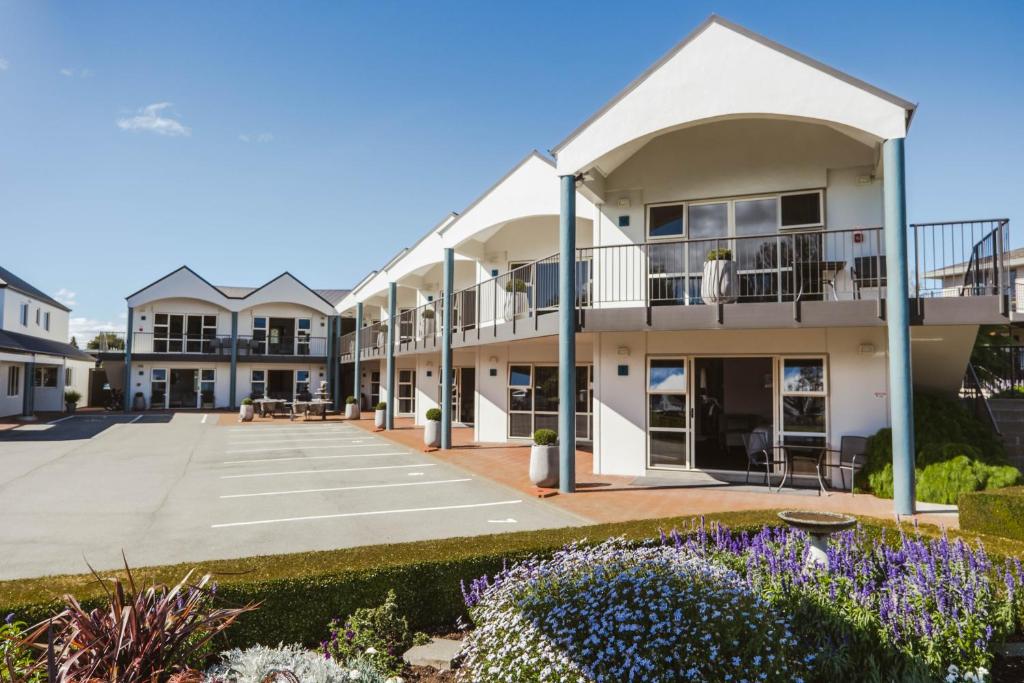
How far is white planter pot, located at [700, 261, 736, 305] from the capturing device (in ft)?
31.6

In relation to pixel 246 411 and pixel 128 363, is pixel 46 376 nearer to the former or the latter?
pixel 128 363

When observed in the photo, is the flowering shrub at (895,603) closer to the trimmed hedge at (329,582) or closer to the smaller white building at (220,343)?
the trimmed hedge at (329,582)

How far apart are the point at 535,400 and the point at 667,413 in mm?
5697

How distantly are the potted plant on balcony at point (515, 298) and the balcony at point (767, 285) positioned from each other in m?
0.06

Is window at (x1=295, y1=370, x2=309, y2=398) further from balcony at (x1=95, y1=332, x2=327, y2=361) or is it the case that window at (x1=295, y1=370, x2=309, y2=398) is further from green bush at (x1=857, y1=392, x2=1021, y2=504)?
green bush at (x1=857, y1=392, x2=1021, y2=504)

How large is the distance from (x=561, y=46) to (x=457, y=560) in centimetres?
884

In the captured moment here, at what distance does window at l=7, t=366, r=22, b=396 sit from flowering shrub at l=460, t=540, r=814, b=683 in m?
33.9

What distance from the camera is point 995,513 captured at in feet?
21.1

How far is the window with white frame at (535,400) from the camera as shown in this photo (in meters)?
16.3

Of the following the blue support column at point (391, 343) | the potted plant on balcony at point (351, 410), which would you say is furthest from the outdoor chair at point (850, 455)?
the potted plant on balcony at point (351, 410)

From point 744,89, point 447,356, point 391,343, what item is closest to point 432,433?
point 447,356

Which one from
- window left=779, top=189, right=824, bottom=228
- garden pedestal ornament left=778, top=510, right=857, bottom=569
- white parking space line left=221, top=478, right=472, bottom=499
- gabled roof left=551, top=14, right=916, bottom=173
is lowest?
white parking space line left=221, top=478, right=472, bottom=499

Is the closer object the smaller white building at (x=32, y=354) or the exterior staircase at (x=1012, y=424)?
the exterior staircase at (x=1012, y=424)

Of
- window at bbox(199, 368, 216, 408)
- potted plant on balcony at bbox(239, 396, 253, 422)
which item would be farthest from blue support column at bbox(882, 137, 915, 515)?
window at bbox(199, 368, 216, 408)
